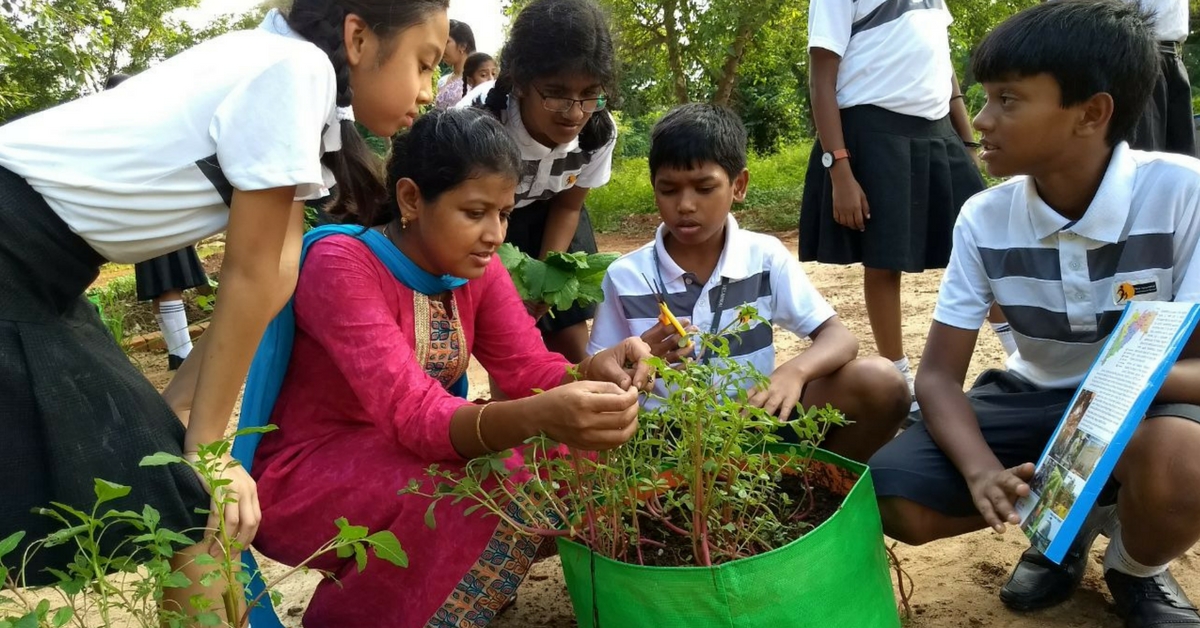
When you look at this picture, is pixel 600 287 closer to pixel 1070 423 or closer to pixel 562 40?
pixel 562 40

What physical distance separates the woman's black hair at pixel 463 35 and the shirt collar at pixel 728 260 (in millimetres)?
4554

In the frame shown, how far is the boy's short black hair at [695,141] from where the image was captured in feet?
7.94

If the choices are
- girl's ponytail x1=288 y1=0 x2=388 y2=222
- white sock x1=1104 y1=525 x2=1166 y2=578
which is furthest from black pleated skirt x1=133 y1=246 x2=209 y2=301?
white sock x1=1104 y1=525 x2=1166 y2=578

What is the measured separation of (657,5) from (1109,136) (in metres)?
8.08

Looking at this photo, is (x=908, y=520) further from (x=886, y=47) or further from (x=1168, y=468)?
(x=886, y=47)

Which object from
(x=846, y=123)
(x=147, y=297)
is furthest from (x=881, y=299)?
(x=147, y=297)

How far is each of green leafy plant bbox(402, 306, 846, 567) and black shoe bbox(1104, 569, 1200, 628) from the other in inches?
26.3

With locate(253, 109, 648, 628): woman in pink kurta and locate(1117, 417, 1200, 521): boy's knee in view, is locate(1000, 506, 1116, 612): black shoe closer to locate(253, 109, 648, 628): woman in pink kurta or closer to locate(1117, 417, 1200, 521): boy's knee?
locate(1117, 417, 1200, 521): boy's knee

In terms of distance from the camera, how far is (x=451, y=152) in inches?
75.2

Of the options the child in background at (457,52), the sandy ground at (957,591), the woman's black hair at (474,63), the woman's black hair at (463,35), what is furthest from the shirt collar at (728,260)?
the woman's black hair at (463,35)

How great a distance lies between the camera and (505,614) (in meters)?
2.15

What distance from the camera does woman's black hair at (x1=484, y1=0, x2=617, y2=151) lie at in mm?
2588

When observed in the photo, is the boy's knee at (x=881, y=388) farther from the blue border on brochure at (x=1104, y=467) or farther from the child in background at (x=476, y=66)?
the child in background at (x=476, y=66)

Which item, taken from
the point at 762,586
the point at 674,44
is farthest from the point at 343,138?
the point at 674,44
